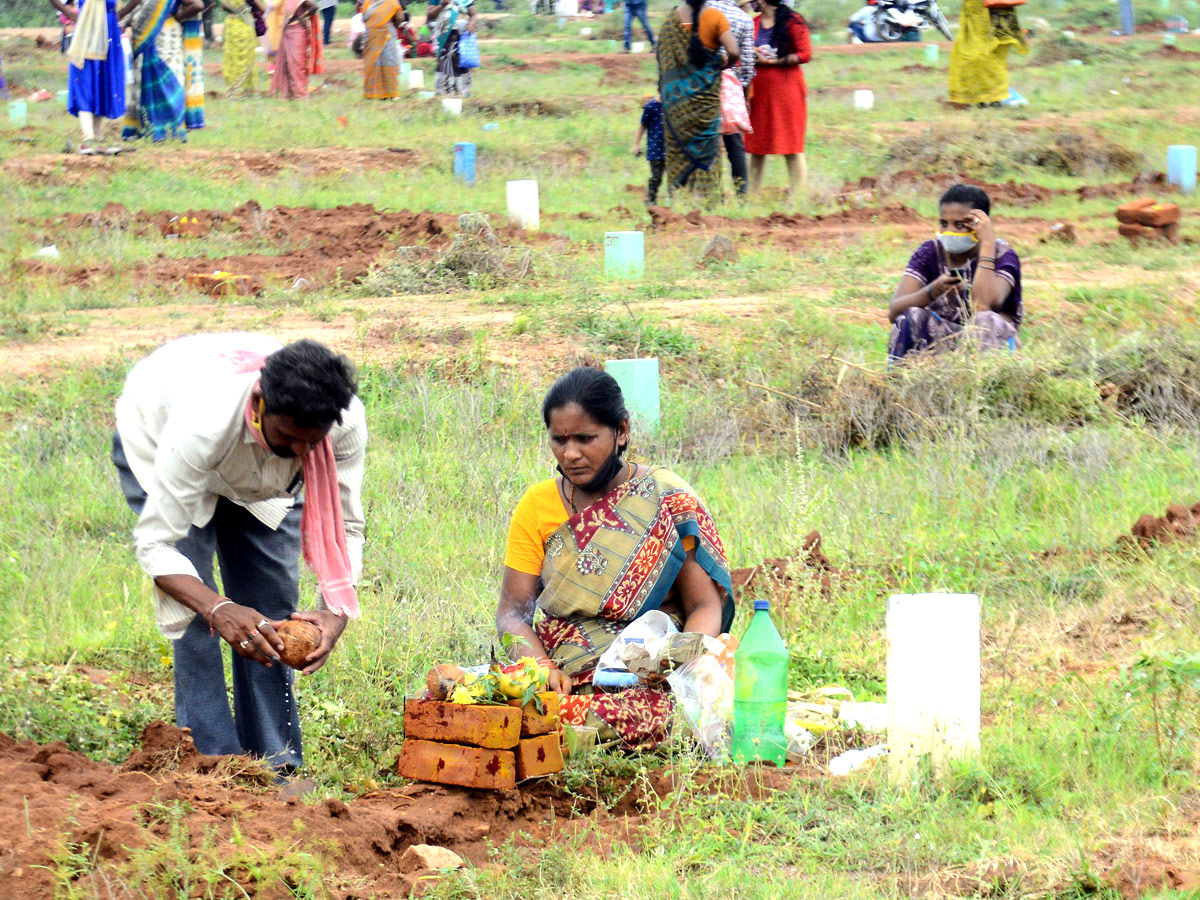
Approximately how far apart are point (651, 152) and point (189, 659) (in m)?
9.77

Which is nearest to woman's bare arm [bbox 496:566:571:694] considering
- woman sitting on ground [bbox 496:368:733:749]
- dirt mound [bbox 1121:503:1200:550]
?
woman sitting on ground [bbox 496:368:733:749]

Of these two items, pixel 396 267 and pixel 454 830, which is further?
pixel 396 267

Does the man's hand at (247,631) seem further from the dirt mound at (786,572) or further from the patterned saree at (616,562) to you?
the dirt mound at (786,572)

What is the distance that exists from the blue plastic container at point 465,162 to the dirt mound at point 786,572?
998 cm

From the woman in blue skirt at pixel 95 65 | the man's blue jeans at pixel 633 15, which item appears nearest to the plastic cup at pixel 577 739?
the woman in blue skirt at pixel 95 65

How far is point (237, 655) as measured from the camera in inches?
156

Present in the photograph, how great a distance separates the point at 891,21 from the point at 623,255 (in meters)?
22.4

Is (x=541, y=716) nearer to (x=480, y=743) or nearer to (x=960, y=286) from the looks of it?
(x=480, y=743)

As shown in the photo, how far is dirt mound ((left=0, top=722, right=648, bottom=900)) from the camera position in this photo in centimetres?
304

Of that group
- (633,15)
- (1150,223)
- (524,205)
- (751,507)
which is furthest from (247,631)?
(633,15)

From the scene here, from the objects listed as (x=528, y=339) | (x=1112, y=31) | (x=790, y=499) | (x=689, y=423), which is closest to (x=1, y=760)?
(x=790, y=499)

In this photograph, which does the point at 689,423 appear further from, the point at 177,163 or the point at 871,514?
the point at 177,163

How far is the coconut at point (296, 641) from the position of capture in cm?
355

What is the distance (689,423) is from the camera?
7305 mm
